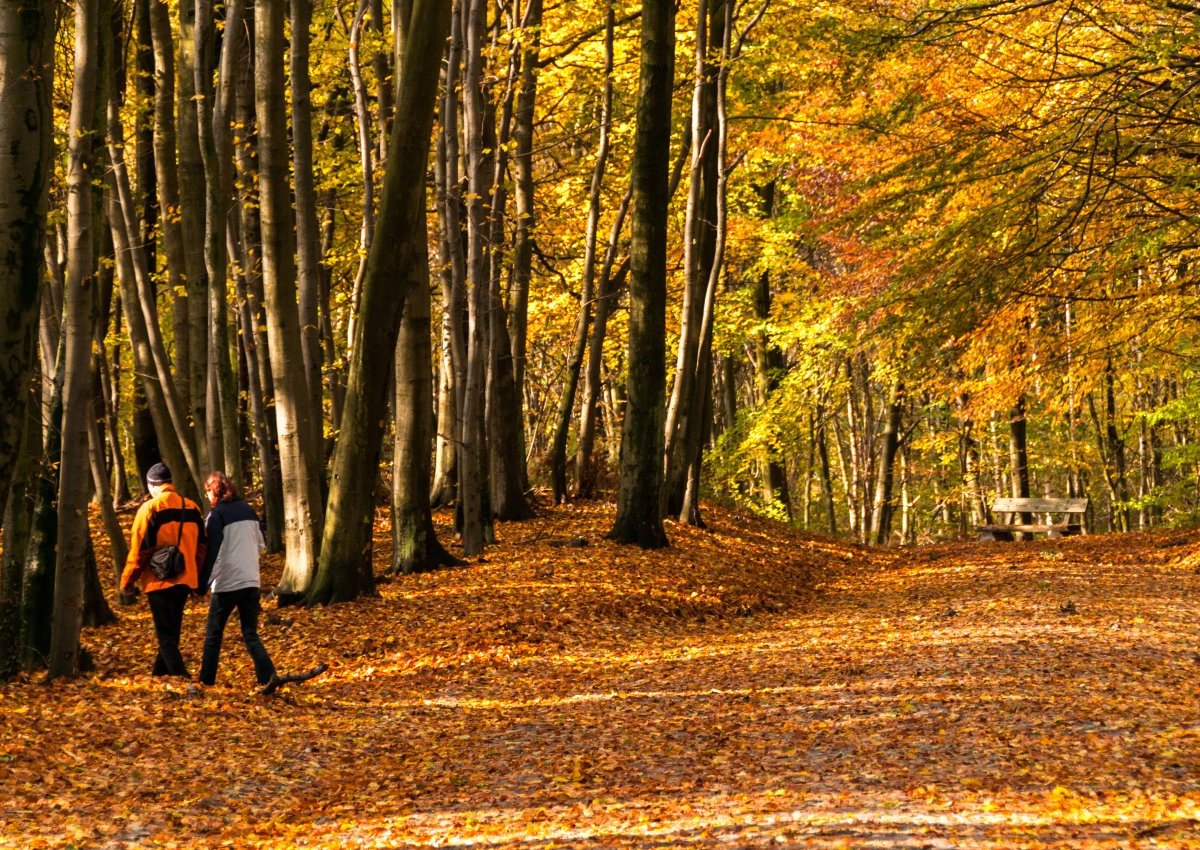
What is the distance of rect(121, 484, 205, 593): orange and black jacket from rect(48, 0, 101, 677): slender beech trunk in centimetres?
40

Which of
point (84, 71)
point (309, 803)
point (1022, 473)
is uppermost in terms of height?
point (84, 71)

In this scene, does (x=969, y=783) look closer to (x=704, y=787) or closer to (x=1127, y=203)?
(x=704, y=787)

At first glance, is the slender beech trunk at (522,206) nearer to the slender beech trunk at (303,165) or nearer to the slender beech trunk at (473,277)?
the slender beech trunk at (473,277)

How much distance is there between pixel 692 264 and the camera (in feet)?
55.7

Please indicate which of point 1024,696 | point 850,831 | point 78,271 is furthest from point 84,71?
point 1024,696

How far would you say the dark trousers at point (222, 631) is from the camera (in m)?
8.81

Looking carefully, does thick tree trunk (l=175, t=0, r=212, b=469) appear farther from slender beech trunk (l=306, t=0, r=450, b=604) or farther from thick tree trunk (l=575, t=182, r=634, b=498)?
thick tree trunk (l=575, t=182, r=634, b=498)

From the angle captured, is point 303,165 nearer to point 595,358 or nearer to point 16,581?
point 16,581

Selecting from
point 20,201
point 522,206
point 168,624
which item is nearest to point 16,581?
point 168,624

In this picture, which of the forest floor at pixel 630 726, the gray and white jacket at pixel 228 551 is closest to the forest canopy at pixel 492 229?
the gray and white jacket at pixel 228 551

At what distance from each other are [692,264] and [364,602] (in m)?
7.41

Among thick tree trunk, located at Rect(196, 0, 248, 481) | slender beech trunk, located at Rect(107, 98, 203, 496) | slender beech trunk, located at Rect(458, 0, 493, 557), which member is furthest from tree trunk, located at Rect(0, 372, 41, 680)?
slender beech trunk, located at Rect(458, 0, 493, 557)

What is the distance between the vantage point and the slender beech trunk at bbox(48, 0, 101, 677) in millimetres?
8258

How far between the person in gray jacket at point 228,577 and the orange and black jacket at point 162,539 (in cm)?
10
